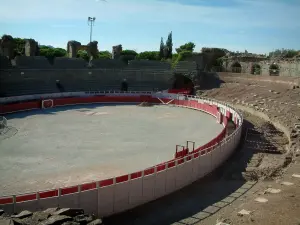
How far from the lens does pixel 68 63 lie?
5400 cm

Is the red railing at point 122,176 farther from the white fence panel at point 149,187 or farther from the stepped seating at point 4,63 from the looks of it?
the stepped seating at point 4,63

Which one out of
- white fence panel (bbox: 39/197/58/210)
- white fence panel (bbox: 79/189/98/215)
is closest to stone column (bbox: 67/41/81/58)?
white fence panel (bbox: 79/189/98/215)

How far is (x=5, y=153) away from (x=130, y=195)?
9.91 metres

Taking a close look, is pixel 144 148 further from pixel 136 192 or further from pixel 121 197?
pixel 121 197

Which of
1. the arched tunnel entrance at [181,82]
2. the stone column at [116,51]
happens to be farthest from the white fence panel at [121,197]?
the stone column at [116,51]

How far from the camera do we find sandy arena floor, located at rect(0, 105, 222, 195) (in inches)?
680

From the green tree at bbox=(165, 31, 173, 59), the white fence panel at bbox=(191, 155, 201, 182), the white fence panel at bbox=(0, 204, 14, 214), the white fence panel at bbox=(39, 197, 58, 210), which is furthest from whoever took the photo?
the green tree at bbox=(165, 31, 173, 59)

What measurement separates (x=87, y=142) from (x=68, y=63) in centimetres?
3255

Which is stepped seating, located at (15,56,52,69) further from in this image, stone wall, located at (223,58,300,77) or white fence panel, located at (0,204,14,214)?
white fence panel, located at (0,204,14,214)

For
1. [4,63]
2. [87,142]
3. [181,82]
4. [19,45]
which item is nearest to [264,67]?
[181,82]

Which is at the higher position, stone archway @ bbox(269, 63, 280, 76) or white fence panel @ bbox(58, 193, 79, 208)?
stone archway @ bbox(269, 63, 280, 76)

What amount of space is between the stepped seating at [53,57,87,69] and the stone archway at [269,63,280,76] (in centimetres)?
2758

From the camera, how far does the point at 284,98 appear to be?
39.6 m

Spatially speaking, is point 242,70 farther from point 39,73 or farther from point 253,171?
point 253,171
